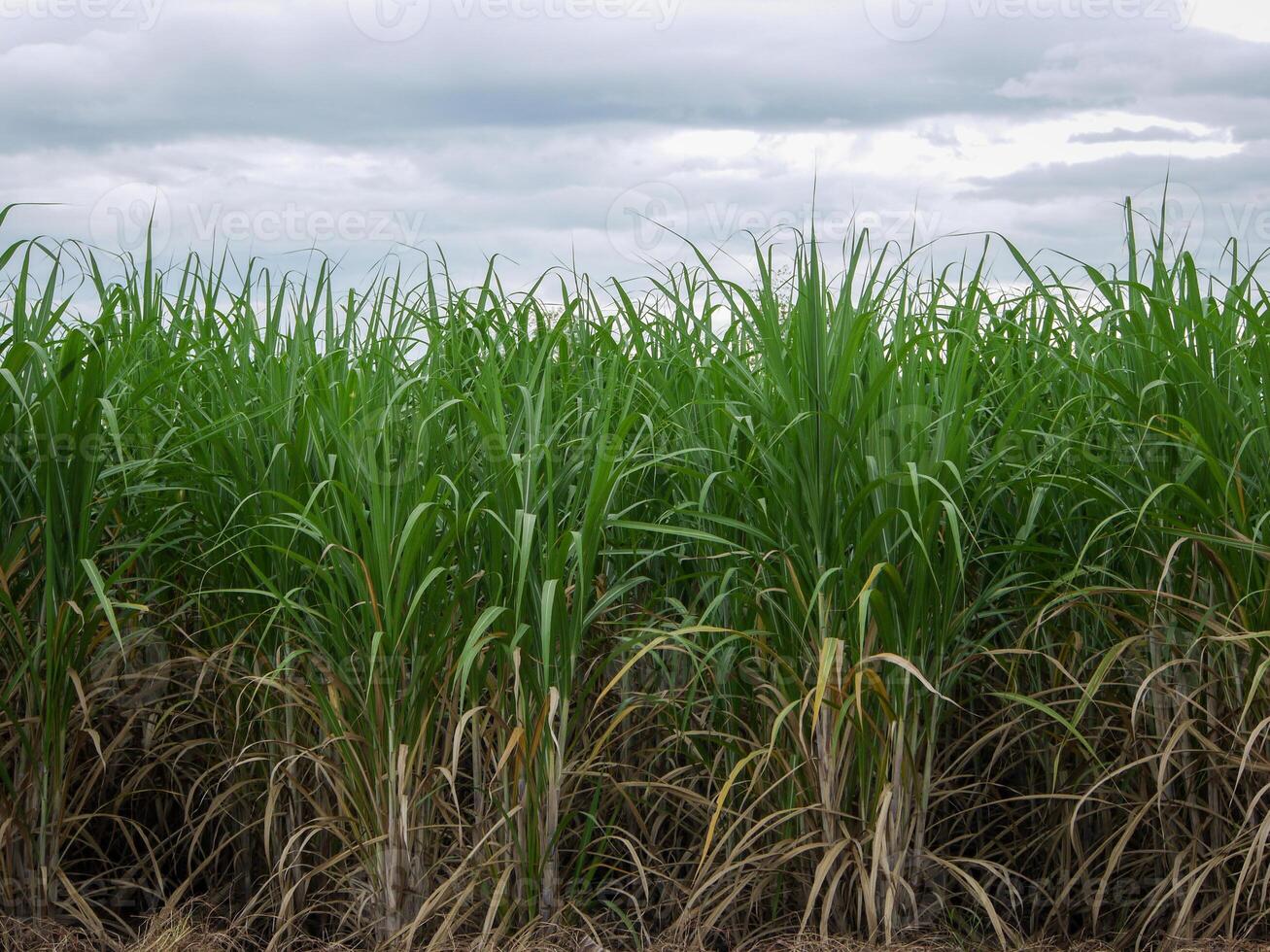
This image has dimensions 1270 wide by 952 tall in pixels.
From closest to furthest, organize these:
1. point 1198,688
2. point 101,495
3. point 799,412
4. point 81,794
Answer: point 799,412
point 1198,688
point 81,794
point 101,495

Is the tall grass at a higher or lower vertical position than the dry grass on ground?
higher

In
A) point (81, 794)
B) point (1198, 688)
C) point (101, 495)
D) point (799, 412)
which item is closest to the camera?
point (799, 412)

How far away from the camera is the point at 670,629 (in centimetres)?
266

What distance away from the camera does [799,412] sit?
2.24 metres

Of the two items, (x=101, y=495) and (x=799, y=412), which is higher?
(x=799, y=412)

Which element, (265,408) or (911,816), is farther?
(265,408)

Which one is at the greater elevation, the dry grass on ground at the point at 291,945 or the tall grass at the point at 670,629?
the tall grass at the point at 670,629

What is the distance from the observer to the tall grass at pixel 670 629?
2285 millimetres

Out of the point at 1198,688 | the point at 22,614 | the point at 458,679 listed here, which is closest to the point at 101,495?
the point at 22,614

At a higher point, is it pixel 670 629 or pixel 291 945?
pixel 670 629

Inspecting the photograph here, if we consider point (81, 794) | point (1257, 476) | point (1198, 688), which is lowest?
point (81, 794)

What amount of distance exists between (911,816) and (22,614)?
198 cm

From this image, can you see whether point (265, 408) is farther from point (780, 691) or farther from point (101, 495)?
point (780, 691)

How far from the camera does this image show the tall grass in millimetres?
2285
